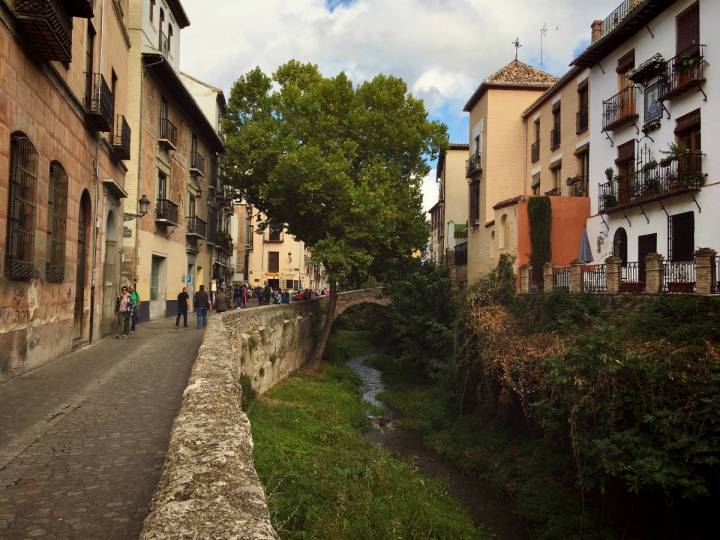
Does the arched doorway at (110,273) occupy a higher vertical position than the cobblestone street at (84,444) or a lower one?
higher

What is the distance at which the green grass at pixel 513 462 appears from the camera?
10.8 metres

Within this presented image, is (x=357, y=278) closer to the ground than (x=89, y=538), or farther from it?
farther from it

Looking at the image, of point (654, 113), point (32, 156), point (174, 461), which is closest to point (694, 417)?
point (174, 461)

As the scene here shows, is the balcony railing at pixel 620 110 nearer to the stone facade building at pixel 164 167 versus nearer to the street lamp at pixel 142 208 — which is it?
the street lamp at pixel 142 208

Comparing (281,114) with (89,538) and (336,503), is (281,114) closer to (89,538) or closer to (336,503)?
(336,503)

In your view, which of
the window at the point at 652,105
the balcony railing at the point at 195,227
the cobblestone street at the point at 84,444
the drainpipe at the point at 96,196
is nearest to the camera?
the cobblestone street at the point at 84,444

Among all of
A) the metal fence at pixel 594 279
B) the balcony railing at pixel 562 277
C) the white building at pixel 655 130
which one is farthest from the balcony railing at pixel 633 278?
the balcony railing at pixel 562 277

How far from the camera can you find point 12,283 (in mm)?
8570

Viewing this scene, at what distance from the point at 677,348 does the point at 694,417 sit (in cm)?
146

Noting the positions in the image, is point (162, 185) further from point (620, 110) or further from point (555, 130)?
point (620, 110)

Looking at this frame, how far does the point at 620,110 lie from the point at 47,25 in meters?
16.3

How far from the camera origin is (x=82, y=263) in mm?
13367

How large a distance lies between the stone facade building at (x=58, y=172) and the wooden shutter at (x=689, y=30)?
14228 mm

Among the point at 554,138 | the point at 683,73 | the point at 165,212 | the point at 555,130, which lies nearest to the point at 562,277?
the point at 683,73
